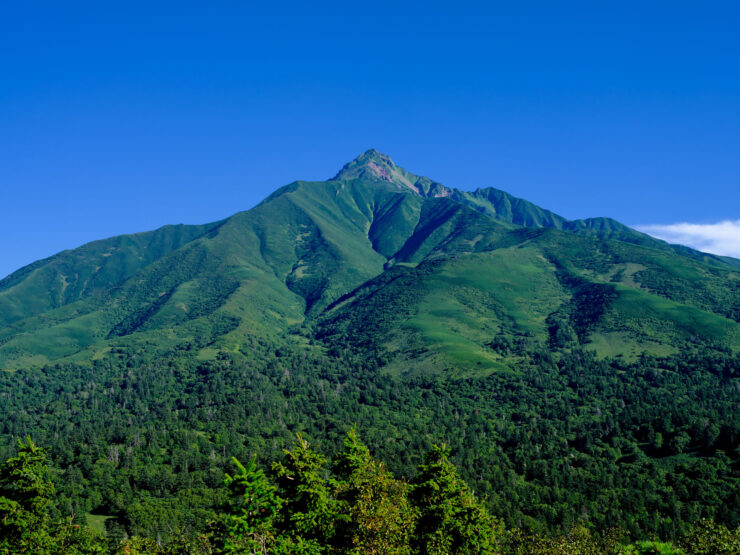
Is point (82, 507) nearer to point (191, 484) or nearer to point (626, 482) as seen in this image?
point (191, 484)

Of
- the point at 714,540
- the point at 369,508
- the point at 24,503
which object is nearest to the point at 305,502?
the point at 369,508

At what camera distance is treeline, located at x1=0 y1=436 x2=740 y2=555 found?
3997cm

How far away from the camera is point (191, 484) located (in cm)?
19650

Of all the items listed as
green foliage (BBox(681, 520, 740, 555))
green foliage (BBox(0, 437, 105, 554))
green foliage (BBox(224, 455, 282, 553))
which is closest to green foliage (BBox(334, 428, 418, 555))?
green foliage (BBox(224, 455, 282, 553))

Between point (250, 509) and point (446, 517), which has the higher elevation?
point (250, 509)

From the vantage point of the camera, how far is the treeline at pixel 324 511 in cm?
3997

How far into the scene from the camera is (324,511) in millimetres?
44312

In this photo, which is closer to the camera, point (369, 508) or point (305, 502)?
point (369, 508)

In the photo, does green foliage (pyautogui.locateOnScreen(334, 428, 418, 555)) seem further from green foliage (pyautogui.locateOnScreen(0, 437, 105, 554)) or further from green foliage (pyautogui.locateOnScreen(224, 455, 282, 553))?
green foliage (pyautogui.locateOnScreen(0, 437, 105, 554))

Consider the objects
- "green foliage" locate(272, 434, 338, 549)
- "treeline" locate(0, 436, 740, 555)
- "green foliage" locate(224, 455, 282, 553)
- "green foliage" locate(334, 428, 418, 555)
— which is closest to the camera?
"green foliage" locate(224, 455, 282, 553)

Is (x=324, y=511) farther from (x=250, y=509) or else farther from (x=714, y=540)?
(x=714, y=540)

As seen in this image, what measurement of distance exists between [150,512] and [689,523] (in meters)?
172

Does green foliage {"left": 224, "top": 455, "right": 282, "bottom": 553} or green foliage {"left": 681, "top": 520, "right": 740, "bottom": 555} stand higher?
green foliage {"left": 224, "top": 455, "right": 282, "bottom": 553}

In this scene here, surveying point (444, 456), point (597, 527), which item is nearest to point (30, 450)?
point (444, 456)
